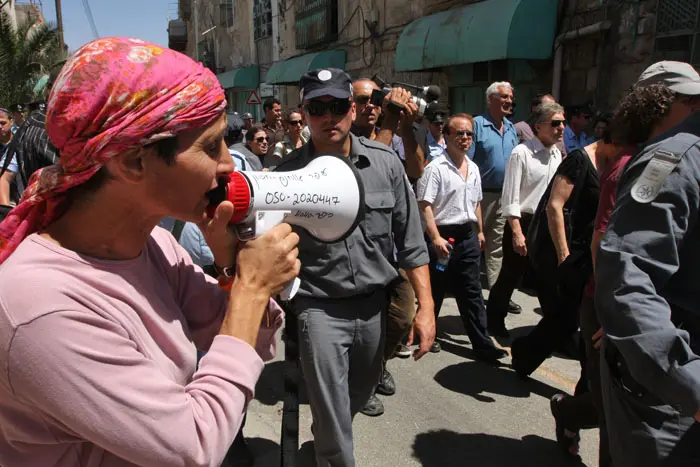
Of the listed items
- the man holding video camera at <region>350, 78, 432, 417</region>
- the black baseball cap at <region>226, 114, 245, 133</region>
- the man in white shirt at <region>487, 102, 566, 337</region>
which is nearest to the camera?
the man holding video camera at <region>350, 78, 432, 417</region>

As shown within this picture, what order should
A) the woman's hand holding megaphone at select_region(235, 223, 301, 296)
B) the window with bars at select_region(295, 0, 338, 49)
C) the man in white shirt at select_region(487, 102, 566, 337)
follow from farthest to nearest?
the window with bars at select_region(295, 0, 338, 49), the man in white shirt at select_region(487, 102, 566, 337), the woman's hand holding megaphone at select_region(235, 223, 301, 296)

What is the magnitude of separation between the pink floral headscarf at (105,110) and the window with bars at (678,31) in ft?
23.4

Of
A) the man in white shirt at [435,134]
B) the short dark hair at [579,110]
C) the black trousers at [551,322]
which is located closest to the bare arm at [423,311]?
the black trousers at [551,322]

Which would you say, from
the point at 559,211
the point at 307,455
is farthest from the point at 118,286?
the point at 559,211

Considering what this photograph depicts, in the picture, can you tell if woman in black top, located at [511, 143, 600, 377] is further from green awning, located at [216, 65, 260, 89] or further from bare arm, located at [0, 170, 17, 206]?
green awning, located at [216, 65, 260, 89]

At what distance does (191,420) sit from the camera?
1020 millimetres

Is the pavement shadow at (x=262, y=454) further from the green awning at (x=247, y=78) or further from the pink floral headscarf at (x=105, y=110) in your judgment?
the green awning at (x=247, y=78)

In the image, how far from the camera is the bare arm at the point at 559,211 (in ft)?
11.2

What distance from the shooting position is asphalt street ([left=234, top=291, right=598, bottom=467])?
121 inches

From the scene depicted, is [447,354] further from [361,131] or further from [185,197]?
[185,197]

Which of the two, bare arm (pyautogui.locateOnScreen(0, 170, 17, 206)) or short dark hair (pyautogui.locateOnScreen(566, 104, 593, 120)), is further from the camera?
short dark hair (pyautogui.locateOnScreen(566, 104, 593, 120))

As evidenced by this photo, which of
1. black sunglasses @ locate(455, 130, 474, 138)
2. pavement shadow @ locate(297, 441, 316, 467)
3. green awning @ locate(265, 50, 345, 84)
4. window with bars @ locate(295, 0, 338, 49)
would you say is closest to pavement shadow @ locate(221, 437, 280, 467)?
pavement shadow @ locate(297, 441, 316, 467)

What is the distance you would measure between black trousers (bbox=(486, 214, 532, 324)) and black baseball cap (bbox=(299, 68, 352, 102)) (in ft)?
8.35

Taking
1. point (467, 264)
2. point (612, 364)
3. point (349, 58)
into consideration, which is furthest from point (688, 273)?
point (349, 58)
